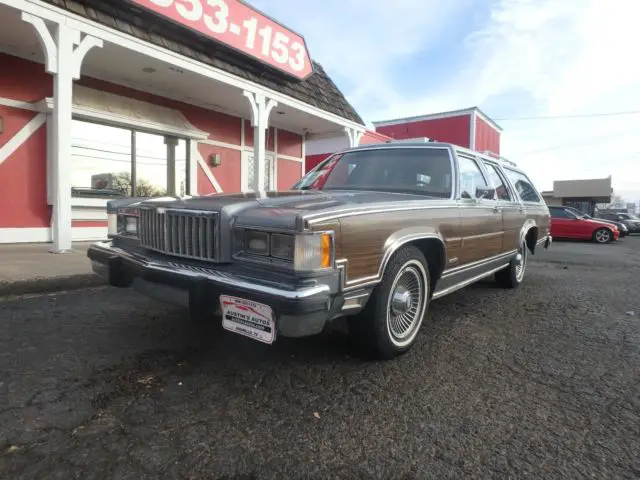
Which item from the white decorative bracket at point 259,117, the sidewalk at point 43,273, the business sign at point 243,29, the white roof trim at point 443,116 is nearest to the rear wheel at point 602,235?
the white roof trim at point 443,116

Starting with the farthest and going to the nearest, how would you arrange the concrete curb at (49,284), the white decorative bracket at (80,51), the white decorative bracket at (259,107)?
the white decorative bracket at (259,107), the white decorative bracket at (80,51), the concrete curb at (49,284)

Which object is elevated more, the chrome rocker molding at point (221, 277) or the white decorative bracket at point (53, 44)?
the white decorative bracket at point (53, 44)

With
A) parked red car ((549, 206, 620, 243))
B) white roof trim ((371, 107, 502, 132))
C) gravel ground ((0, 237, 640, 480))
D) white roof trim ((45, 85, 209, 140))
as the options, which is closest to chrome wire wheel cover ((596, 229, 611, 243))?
parked red car ((549, 206, 620, 243))

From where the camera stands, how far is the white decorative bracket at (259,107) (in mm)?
8555

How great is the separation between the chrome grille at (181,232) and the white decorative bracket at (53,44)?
4.15m

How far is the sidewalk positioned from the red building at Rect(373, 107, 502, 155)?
16838 mm

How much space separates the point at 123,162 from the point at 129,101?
4.01ft

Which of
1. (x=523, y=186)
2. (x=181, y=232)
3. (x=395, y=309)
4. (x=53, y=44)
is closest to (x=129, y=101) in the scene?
(x=53, y=44)

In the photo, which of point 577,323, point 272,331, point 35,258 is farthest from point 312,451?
point 35,258

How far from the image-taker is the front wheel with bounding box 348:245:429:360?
8.29 feet

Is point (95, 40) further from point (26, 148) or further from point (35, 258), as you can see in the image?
point (35, 258)

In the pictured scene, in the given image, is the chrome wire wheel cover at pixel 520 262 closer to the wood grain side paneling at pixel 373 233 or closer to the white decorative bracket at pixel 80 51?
the wood grain side paneling at pixel 373 233

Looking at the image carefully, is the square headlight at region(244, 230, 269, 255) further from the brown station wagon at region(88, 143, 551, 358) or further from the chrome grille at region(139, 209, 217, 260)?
the chrome grille at region(139, 209, 217, 260)

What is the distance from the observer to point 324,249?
7.05ft
